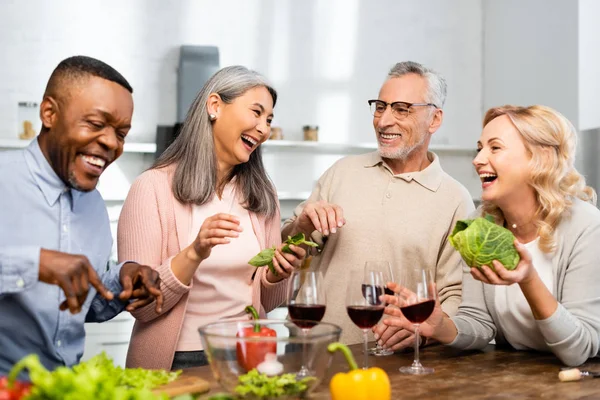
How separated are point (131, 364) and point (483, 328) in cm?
116

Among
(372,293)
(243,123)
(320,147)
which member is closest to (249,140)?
(243,123)

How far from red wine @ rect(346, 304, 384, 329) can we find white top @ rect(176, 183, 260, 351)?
0.68m

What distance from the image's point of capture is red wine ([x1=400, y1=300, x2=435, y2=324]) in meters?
1.93

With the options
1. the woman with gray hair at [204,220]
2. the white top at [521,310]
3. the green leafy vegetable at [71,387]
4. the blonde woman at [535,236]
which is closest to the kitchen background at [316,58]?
the woman with gray hair at [204,220]

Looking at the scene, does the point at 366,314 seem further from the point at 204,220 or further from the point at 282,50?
the point at 282,50

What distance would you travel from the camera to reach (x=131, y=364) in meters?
2.48

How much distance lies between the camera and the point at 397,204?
9.61ft

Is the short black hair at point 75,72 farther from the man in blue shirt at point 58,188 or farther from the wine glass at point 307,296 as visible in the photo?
the wine glass at point 307,296

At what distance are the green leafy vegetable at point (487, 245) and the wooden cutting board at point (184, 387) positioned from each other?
77cm

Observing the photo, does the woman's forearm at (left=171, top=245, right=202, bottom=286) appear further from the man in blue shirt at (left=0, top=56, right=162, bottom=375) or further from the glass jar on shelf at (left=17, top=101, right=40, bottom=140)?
the glass jar on shelf at (left=17, top=101, right=40, bottom=140)

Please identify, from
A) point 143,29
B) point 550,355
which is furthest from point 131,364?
point 143,29

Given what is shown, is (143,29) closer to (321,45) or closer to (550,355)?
(321,45)

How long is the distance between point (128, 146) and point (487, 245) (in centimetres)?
357

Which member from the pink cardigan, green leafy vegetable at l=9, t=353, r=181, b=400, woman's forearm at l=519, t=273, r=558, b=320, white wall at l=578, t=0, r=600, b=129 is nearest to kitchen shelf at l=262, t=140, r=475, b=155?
white wall at l=578, t=0, r=600, b=129
